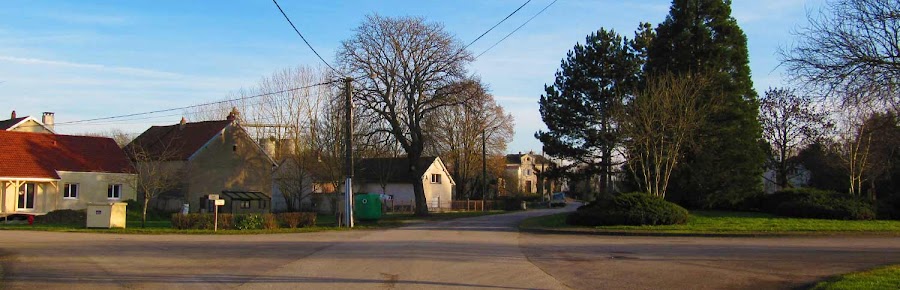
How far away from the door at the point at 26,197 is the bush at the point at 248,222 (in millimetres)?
15839

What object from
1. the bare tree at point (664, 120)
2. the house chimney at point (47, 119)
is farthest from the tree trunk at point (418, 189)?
the house chimney at point (47, 119)

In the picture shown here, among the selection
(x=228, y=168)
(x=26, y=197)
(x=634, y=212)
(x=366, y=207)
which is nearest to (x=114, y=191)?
(x=26, y=197)

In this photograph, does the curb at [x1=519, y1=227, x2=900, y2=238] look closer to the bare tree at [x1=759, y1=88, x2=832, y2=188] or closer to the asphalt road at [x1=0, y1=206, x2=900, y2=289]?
the asphalt road at [x1=0, y1=206, x2=900, y2=289]

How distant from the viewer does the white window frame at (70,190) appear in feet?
130

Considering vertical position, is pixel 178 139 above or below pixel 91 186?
above

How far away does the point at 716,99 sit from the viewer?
108ft

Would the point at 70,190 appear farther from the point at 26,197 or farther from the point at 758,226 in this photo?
the point at 758,226

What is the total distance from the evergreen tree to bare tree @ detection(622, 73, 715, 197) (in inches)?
244

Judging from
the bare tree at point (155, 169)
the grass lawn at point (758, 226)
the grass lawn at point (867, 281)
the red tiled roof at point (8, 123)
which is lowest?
the grass lawn at point (867, 281)

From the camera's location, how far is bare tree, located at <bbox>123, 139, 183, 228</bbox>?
34.2 m

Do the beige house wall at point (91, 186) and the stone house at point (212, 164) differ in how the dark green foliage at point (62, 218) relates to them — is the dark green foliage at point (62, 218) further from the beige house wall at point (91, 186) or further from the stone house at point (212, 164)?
the stone house at point (212, 164)

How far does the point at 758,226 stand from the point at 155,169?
2636 centimetres

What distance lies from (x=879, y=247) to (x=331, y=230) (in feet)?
61.9

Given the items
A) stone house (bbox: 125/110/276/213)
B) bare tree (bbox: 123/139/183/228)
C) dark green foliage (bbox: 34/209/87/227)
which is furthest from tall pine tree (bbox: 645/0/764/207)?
dark green foliage (bbox: 34/209/87/227)
